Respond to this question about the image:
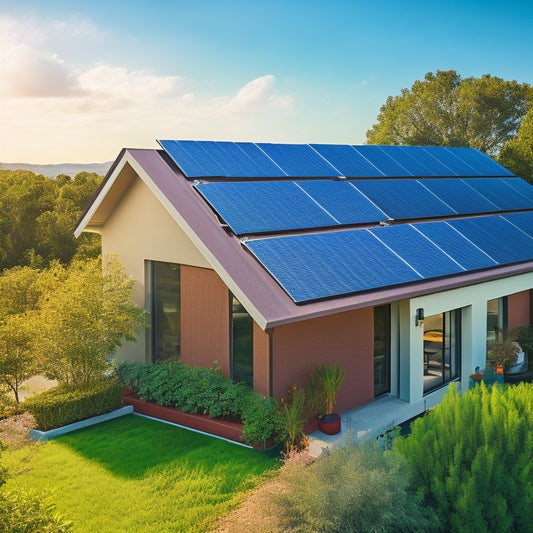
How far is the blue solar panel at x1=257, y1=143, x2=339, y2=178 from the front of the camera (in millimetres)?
17406

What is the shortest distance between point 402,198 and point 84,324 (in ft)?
30.2

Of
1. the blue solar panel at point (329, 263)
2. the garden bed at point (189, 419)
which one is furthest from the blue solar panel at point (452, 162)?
the garden bed at point (189, 419)

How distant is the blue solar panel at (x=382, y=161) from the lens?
20.2m

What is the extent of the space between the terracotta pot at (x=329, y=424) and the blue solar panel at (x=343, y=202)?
4709mm

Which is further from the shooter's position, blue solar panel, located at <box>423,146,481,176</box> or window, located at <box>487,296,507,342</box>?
blue solar panel, located at <box>423,146,481,176</box>

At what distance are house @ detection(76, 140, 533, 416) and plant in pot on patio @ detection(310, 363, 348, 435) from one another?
10.8 inches

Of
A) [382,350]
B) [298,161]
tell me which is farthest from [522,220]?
[382,350]

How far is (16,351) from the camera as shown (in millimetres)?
14688

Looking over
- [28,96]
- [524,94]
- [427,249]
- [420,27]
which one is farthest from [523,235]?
[420,27]

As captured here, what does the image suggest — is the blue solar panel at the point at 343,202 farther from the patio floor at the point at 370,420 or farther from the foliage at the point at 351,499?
the foliage at the point at 351,499

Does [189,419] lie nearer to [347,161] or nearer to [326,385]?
[326,385]

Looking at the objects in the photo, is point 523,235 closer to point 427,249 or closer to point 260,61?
point 427,249

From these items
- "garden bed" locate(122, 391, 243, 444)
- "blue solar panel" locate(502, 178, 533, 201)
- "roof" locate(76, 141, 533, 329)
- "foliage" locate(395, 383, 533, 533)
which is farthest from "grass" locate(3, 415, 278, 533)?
"blue solar panel" locate(502, 178, 533, 201)

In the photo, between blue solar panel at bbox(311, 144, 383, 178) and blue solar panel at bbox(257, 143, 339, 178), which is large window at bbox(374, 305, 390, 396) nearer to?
blue solar panel at bbox(257, 143, 339, 178)
